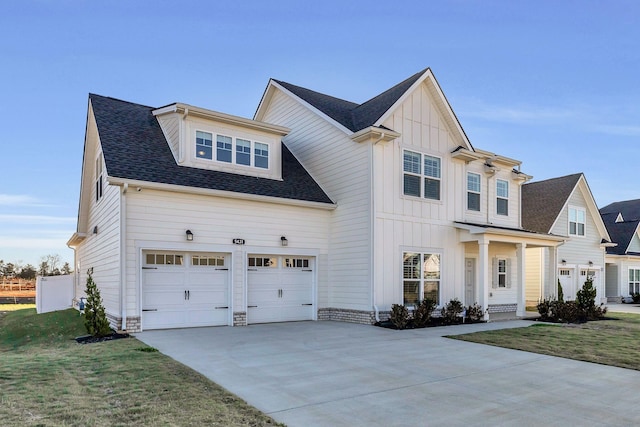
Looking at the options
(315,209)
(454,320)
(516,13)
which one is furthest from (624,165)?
(315,209)

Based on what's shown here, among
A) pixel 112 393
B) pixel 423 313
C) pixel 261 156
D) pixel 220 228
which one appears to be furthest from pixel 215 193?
pixel 112 393

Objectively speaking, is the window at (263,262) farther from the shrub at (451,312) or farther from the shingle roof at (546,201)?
the shingle roof at (546,201)

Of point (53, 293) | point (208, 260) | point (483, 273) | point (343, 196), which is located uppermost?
point (343, 196)

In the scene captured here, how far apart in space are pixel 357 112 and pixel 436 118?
113 inches

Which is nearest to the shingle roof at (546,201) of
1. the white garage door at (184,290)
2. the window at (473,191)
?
the window at (473,191)

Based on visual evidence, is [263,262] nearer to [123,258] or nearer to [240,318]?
[240,318]

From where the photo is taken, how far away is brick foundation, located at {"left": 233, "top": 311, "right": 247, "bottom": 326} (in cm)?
1287

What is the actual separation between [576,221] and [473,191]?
11.2 metres

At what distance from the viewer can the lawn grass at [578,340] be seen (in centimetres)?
883

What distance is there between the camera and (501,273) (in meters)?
18.9

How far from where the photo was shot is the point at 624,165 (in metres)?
36.4

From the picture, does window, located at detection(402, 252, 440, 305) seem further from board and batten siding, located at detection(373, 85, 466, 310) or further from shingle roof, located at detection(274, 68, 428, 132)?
shingle roof, located at detection(274, 68, 428, 132)

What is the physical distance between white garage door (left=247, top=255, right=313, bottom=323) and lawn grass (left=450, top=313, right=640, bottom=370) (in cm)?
523

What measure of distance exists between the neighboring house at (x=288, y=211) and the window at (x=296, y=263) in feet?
0.13
